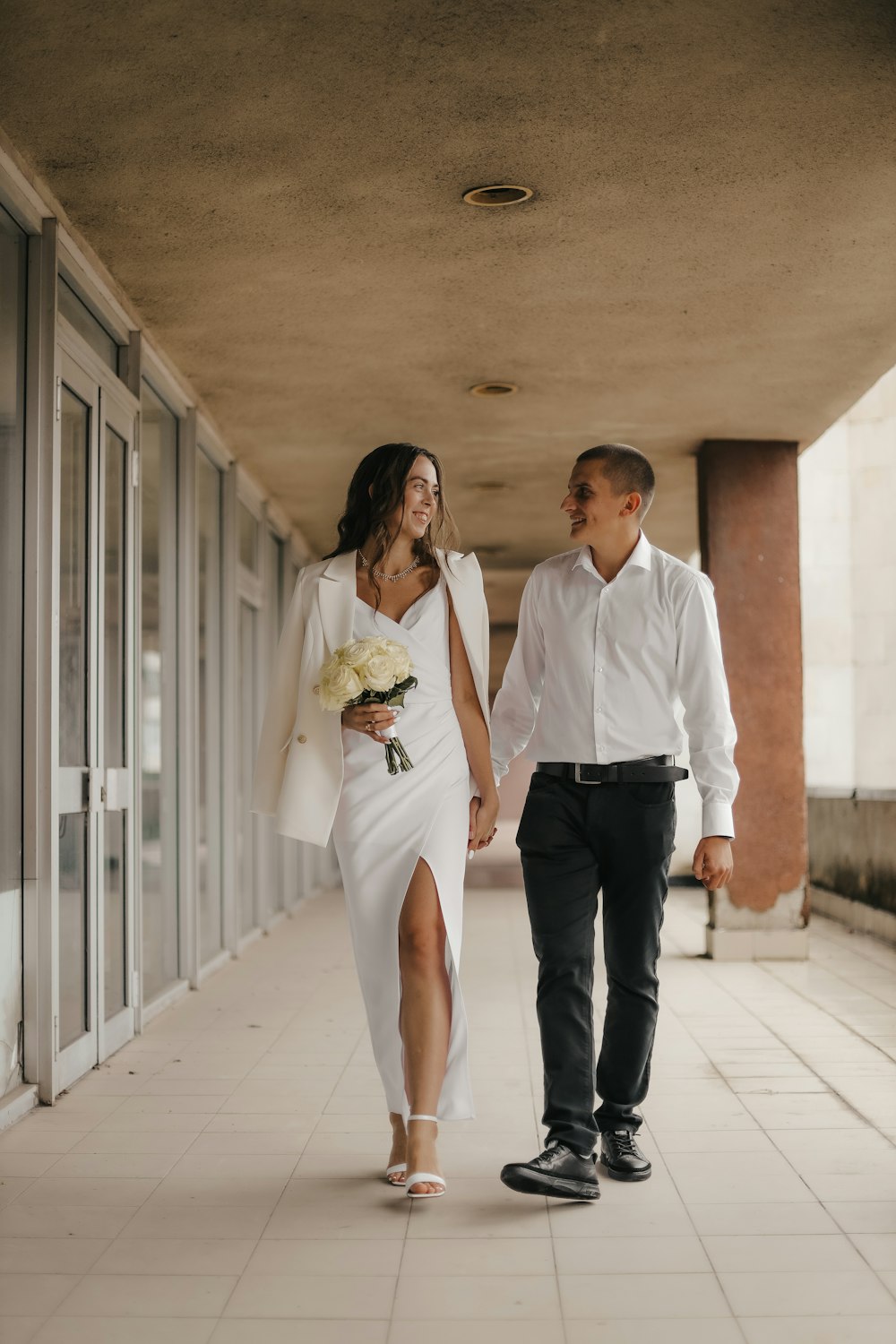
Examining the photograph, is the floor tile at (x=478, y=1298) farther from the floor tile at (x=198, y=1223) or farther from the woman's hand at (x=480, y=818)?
the woman's hand at (x=480, y=818)

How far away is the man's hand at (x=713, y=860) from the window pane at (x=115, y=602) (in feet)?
8.66

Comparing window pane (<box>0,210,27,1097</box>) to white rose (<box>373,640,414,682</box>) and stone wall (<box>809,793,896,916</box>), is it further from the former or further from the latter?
stone wall (<box>809,793,896,916</box>)

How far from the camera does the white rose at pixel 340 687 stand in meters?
3.14

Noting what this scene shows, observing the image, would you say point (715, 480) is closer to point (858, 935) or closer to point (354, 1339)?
point (858, 935)

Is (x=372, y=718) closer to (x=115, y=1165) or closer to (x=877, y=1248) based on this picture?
(x=115, y=1165)

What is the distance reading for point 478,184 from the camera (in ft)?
14.6

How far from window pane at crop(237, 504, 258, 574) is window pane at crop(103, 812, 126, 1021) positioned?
3.54 meters

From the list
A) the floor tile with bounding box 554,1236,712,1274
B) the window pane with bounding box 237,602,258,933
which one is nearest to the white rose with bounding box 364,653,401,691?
the floor tile with bounding box 554,1236,712,1274

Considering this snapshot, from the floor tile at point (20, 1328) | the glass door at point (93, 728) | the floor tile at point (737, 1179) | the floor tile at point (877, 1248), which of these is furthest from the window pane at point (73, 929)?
the floor tile at point (877, 1248)

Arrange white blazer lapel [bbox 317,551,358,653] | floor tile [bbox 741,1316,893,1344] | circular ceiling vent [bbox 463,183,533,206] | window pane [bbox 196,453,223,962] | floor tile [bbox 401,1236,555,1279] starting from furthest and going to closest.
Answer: window pane [bbox 196,453,223,962] < circular ceiling vent [bbox 463,183,533,206] < white blazer lapel [bbox 317,551,358,653] < floor tile [bbox 401,1236,555,1279] < floor tile [bbox 741,1316,893,1344]

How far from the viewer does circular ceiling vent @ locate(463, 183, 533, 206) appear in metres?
4.48

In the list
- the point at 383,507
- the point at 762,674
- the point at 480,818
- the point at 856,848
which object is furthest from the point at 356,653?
the point at 856,848

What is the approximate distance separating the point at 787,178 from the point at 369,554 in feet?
6.69

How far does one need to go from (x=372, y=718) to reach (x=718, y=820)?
0.88m
